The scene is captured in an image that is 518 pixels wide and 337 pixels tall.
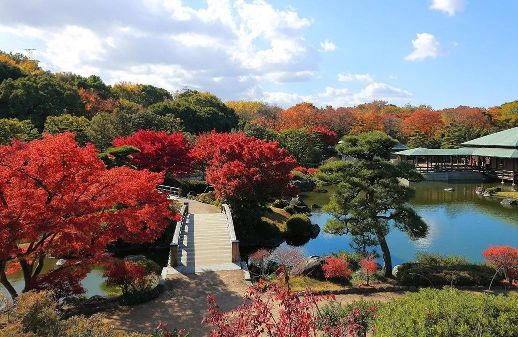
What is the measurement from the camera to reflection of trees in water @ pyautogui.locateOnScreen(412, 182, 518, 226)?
27297mm

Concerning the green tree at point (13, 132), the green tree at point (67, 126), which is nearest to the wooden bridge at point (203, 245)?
the green tree at point (13, 132)

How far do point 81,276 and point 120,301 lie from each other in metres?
1.26

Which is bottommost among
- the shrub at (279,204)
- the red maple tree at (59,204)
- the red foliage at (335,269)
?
the red foliage at (335,269)

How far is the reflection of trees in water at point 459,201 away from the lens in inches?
1075

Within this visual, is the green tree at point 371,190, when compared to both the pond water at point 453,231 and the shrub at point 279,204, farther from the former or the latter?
the shrub at point 279,204

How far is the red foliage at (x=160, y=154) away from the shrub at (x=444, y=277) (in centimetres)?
1776

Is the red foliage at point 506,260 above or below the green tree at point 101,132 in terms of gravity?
below

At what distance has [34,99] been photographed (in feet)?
141

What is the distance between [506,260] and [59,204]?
1317cm

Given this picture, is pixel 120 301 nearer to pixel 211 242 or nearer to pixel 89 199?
pixel 89 199

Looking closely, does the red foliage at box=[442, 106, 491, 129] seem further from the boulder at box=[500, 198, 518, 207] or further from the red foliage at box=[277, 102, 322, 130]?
the boulder at box=[500, 198, 518, 207]

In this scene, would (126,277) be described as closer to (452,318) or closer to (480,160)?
(452,318)

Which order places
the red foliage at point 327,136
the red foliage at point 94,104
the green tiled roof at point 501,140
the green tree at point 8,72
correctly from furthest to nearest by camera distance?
the red foliage at point 94,104 → the red foliage at point 327,136 → the green tree at point 8,72 → the green tiled roof at point 501,140

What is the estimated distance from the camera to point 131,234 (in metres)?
12.1
